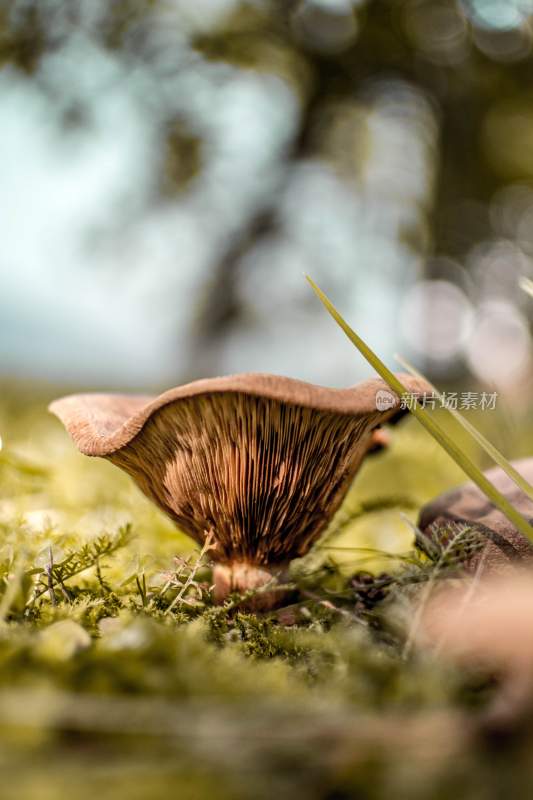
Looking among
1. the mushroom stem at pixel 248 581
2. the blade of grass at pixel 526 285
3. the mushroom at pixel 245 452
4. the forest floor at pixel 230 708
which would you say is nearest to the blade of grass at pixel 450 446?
the mushroom at pixel 245 452

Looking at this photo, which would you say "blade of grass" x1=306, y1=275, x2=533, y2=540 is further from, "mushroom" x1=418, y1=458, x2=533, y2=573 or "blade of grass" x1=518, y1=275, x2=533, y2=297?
"blade of grass" x1=518, y1=275, x2=533, y2=297

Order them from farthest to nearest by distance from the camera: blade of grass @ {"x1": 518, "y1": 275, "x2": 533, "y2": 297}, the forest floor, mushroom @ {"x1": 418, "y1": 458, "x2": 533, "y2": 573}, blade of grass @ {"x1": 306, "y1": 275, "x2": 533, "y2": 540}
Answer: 1. blade of grass @ {"x1": 518, "y1": 275, "x2": 533, "y2": 297}
2. mushroom @ {"x1": 418, "y1": 458, "x2": 533, "y2": 573}
3. blade of grass @ {"x1": 306, "y1": 275, "x2": 533, "y2": 540}
4. the forest floor

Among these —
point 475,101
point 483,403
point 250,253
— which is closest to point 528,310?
point 475,101

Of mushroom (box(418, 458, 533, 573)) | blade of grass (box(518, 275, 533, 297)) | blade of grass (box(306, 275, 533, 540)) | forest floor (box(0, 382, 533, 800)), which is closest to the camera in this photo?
forest floor (box(0, 382, 533, 800))

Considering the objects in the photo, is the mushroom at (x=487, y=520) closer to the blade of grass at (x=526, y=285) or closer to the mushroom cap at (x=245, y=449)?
the mushroom cap at (x=245, y=449)

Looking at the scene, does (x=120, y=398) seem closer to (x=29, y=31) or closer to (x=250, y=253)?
(x=29, y=31)

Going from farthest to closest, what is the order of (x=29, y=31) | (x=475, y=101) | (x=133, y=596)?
(x=475, y=101)
(x=29, y=31)
(x=133, y=596)

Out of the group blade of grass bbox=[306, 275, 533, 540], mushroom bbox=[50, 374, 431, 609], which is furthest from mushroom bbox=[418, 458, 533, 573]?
mushroom bbox=[50, 374, 431, 609]

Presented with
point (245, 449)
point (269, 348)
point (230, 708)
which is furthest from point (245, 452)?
point (269, 348)
